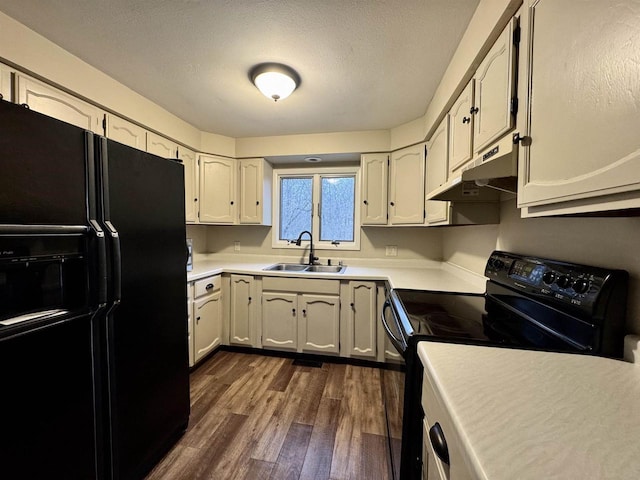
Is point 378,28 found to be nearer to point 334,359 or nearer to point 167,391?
point 167,391

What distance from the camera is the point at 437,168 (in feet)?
6.42

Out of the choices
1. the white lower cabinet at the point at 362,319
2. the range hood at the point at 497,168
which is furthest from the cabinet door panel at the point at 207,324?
the range hood at the point at 497,168

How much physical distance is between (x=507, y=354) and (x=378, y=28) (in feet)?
4.94

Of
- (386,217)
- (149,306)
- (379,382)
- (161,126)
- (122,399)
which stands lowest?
(379,382)

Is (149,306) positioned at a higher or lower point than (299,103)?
lower

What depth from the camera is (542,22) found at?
78cm

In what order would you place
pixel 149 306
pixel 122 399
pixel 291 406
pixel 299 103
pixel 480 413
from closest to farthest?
pixel 480 413 → pixel 122 399 → pixel 149 306 → pixel 291 406 → pixel 299 103

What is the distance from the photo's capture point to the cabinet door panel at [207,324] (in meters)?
2.24

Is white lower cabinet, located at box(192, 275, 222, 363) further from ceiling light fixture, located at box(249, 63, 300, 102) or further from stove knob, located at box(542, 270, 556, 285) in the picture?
stove knob, located at box(542, 270, 556, 285)

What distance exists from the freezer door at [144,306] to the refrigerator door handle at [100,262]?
0.04 m

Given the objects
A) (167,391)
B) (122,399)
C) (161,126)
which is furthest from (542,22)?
(161,126)

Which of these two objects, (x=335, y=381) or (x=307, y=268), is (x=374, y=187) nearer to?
(x=307, y=268)

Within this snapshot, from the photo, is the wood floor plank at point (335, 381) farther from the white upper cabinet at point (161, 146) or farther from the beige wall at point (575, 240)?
the white upper cabinet at point (161, 146)

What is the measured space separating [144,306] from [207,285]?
3.58 ft
